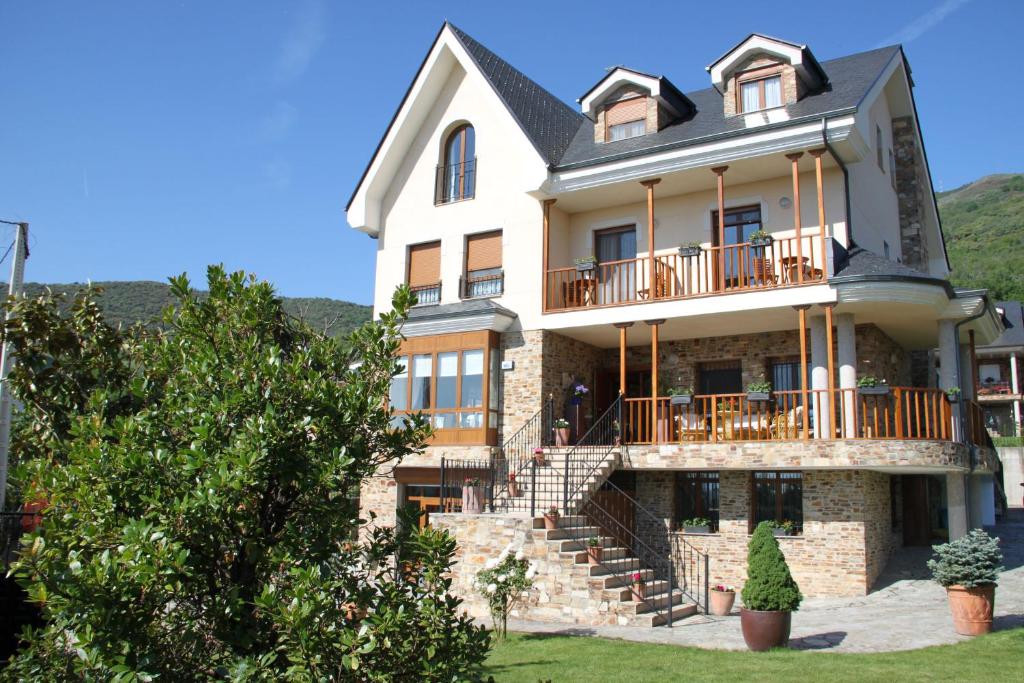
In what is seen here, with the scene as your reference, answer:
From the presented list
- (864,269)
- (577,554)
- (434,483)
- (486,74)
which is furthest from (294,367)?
(486,74)

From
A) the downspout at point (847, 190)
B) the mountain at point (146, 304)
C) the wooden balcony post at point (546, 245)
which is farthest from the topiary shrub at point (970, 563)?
the mountain at point (146, 304)

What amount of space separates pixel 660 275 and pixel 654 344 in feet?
6.46

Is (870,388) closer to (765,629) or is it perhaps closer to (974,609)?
(974,609)

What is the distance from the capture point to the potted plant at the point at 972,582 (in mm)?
11336

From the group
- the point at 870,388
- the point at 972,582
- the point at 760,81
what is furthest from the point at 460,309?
the point at 972,582

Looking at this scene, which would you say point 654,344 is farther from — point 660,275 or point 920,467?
point 920,467

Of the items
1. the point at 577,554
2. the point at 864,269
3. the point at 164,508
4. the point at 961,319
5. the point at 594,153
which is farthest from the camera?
the point at 594,153

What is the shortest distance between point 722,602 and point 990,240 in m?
87.1

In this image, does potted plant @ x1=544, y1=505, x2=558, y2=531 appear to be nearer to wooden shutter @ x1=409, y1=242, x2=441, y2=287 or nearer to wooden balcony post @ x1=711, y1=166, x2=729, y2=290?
wooden balcony post @ x1=711, y1=166, x2=729, y2=290

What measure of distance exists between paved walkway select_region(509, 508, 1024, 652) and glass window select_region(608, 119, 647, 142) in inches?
436

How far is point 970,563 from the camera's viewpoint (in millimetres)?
11391

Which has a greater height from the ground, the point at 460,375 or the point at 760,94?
the point at 760,94

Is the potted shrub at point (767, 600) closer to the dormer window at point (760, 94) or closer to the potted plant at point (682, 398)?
the potted plant at point (682, 398)

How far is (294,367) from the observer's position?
16.4 feet
